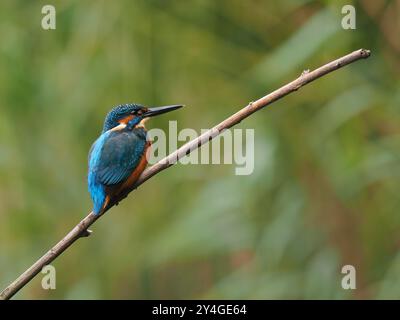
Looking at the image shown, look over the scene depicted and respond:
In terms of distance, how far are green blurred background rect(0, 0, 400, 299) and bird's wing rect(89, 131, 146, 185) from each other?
1186 mm

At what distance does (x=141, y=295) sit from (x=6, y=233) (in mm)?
987

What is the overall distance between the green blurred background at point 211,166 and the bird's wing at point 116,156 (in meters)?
1.19

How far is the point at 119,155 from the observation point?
3494 mm

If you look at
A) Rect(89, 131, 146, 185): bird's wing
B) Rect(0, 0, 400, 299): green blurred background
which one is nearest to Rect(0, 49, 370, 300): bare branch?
Rect(89, 131, 146, 185): bird's wing

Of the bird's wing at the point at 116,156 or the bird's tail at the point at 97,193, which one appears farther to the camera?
the bird's wing at the point at 116,156

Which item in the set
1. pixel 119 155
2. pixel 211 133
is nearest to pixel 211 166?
pixel 119 155

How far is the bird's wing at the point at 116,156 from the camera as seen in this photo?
340cm

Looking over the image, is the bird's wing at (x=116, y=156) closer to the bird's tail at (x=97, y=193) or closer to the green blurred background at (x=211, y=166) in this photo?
the bird's tail at (x=97, y=193)

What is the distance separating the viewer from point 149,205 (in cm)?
549

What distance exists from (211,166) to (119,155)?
6.41ft

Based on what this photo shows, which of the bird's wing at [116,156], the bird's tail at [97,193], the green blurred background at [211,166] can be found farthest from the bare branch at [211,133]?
the green blurred background at [211,166]

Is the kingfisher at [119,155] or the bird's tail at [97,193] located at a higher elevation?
the kingfisher at [119,155]

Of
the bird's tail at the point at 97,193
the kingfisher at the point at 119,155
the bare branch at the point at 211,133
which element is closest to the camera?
the bare branch at the point at 211,133
